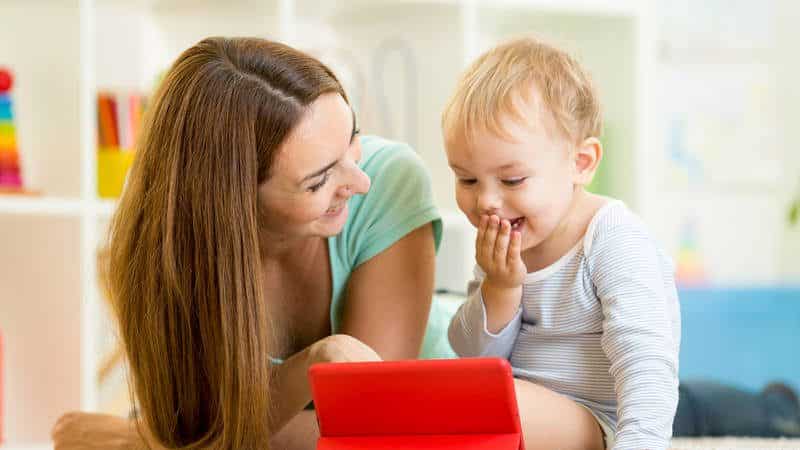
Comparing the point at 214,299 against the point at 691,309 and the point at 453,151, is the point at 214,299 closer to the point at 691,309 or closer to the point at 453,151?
the point at 453,151

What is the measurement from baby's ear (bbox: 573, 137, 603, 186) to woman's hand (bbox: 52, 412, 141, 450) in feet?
2.34

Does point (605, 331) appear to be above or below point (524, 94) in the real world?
below

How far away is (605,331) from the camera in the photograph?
3.85ft

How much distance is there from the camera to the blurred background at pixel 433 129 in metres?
2.33

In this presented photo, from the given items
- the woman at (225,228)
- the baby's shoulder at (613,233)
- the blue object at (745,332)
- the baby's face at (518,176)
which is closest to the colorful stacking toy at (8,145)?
the woman at (225,228)

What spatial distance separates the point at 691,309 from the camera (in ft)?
11.0

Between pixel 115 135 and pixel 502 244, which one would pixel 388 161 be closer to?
pixel 502 244

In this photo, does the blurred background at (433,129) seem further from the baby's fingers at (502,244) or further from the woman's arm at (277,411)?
the baby's fingers at (502,244)

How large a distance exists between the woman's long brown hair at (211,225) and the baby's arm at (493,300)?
26 centimetres

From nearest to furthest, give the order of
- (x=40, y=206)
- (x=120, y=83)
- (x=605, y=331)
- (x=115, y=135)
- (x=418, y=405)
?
(x=418, y=405) → (x=605, y=331) → (x=40, y=206) → (x=115, y=135) → (x=120, y=83)

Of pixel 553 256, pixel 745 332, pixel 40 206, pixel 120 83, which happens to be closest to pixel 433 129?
pixel 120 83

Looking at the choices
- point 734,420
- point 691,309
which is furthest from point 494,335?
point 691,309

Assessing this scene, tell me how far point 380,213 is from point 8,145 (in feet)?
3.85

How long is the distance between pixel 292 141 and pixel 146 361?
1.14 ft
